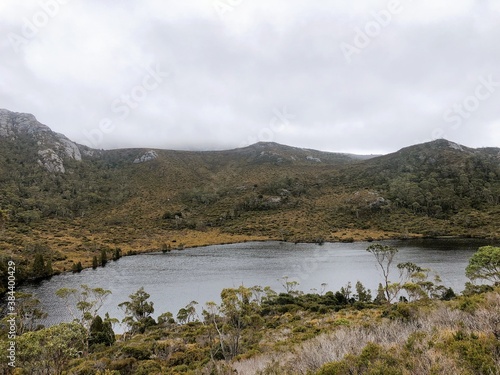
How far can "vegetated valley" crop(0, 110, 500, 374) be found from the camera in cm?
1138

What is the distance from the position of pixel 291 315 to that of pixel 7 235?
3738 inches


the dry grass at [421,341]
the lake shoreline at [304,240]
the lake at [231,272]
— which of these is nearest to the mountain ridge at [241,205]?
the lake shoreline at [304,240]

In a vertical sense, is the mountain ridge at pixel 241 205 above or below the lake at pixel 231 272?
above

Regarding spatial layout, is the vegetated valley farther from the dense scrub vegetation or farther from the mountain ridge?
the mountain ridge

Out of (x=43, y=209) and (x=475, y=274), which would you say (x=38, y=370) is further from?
(x=43, y=209)

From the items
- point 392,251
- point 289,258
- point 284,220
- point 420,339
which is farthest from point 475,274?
point 284,220

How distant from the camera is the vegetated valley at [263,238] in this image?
11.4 meters

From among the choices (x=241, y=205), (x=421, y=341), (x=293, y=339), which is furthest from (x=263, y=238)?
(x=421, y=341)

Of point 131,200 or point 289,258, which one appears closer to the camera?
point 289,258

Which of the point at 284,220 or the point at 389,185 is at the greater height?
the point at 389,185

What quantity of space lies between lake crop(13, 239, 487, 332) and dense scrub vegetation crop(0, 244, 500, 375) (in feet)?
14.5

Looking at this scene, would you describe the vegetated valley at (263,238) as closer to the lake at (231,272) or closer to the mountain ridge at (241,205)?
the mountain ridge at (241,205)

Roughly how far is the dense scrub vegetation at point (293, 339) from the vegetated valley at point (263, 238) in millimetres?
89

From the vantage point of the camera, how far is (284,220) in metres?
144
